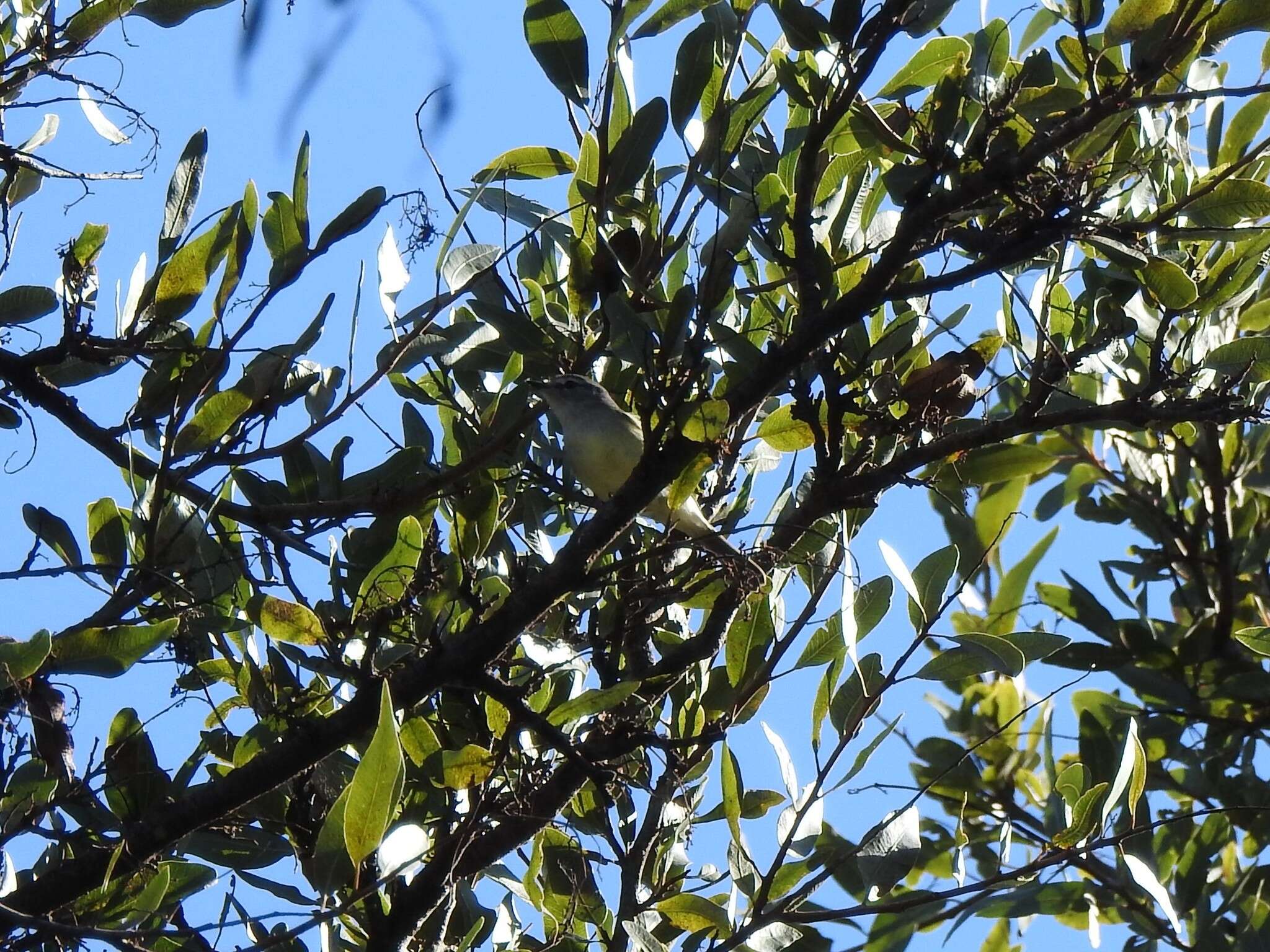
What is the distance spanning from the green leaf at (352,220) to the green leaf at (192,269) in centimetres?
16

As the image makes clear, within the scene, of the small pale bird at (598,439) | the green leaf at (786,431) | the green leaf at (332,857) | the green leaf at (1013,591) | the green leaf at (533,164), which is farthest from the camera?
the green leaf at (1013,591)

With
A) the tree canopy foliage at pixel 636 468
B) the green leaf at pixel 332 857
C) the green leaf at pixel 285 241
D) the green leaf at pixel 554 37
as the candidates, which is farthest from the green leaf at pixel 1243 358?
the green leaf at pixel 332 857

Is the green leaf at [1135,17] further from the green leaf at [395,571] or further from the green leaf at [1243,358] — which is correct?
the green leaf at [395,571]

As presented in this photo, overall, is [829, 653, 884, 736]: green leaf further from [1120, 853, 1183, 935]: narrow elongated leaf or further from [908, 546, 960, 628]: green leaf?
[1120, 853, 1183, 935]: narrow elongated leaf

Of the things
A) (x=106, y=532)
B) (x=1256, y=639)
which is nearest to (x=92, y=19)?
(x=106, y=532)

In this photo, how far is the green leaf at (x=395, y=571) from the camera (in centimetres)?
233

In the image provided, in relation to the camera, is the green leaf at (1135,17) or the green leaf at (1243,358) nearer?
the green leaf at (1135,17)

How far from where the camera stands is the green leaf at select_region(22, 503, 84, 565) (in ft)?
8.13

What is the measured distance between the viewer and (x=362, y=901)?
7.72ft

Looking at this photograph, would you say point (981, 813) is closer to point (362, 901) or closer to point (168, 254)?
point (362, 901)

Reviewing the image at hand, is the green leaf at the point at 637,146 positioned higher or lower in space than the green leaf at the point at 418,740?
higher

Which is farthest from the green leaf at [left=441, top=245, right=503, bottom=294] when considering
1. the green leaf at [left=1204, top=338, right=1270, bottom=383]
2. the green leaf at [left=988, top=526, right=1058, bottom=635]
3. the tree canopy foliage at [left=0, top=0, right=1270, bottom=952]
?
the green leaf at [left=988, top=526, right=1058, bottom=635]

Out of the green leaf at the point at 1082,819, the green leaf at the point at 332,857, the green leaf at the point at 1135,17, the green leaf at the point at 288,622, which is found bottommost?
the green leaf at the point at 332,857

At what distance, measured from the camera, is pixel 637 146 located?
7.61 feet
